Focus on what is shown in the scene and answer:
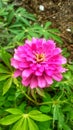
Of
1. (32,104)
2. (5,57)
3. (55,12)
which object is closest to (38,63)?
(5,57)

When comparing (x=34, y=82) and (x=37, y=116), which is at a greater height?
(x=34, y=82)

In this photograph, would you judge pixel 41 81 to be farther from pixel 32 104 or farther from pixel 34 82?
pixel 32 104

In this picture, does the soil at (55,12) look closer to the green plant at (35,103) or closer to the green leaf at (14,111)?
the green plant at (35,103)

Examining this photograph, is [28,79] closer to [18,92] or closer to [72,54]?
[18,92]

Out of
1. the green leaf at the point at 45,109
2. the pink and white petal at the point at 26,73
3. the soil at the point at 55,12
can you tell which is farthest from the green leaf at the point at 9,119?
the soil at the point at 55,12

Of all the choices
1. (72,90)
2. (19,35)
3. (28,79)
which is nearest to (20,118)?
(28,79)

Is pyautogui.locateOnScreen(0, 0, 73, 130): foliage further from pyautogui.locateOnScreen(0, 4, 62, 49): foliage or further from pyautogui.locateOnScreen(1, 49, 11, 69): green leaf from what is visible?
pyautogui.locateOnScreen(0, 4, 62, 49): foliage
